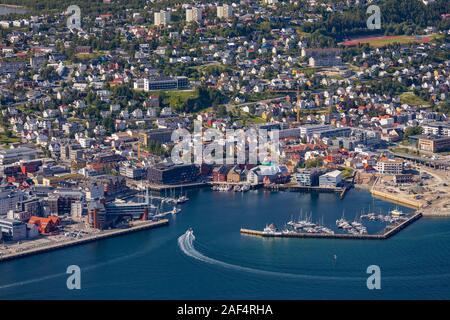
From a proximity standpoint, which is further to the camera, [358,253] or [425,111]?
[425,111]

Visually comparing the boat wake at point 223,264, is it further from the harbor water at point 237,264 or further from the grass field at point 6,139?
the grass field at point 6,139

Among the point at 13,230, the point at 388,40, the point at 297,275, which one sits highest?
the point at 388,40

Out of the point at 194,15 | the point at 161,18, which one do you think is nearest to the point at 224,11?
the point at 194,15

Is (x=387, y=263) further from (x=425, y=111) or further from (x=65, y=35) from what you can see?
(x=65, y=35)

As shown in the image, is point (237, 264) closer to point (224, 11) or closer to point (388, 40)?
point (388, 40)

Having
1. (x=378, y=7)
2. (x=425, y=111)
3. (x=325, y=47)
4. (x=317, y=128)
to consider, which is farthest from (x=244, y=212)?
(x=378, y=7)

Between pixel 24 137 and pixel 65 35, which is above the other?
pixel 65 35
